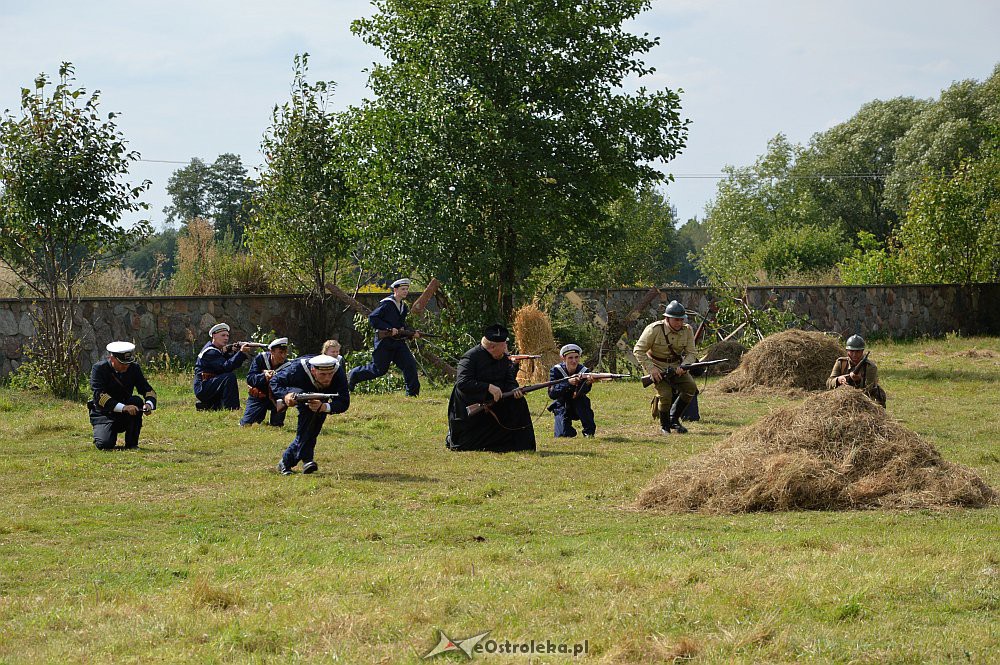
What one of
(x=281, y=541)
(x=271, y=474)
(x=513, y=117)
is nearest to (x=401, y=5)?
(x=513, y=117)

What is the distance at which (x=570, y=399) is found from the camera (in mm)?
15609

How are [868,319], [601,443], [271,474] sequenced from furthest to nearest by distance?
[868,319] < [601,443] < [271,474]

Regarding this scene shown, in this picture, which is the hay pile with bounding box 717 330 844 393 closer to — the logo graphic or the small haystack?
the small haystack

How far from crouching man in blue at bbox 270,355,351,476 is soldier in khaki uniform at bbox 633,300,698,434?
4.73 metres

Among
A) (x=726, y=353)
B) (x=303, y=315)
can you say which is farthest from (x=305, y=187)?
(x=726, y=353)

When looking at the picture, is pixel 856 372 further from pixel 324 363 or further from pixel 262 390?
pixel 262 390

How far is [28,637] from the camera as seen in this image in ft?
20.8

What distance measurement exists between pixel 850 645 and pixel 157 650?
3.55 meters

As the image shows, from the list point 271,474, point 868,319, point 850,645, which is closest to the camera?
point 850,645

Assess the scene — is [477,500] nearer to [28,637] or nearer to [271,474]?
[271,474]

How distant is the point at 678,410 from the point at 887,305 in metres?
22.0

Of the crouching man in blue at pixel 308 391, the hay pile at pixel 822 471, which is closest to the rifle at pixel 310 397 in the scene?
the crouching man in blue at pixel 308 391

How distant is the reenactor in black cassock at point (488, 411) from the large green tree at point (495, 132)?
798 centimetres

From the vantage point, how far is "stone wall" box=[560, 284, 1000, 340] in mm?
31953
